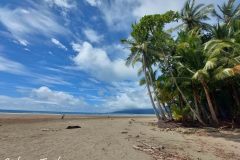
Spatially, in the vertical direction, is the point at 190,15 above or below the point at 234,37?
above

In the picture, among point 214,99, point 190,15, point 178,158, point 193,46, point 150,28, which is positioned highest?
point 190,15

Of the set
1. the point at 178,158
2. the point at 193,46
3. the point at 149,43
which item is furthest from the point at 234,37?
the point at 178,158

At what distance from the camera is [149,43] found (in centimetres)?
2911

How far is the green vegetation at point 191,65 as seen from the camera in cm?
2358

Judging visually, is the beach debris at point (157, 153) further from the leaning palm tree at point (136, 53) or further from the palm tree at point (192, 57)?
the leaning palm tree at point (136, 53)

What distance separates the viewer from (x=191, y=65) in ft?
83.6

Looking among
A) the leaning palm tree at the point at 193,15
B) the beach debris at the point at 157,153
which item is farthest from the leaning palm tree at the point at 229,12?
the beach debris at the point at 157,153

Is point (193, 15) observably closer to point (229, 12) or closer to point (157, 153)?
point (229, 12)

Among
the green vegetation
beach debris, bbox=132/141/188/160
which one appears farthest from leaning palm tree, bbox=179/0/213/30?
beach debris, bbox=132/141/188/160

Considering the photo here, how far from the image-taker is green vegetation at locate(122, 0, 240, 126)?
23578 millimetres

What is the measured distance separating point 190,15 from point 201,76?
542 inches

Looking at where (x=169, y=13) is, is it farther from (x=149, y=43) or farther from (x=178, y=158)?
(x=178, y=158)

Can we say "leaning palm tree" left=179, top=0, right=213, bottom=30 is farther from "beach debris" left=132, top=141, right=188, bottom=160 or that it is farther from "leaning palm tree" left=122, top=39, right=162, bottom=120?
"beach debris" left=132, top=141, right=188, bottom=160

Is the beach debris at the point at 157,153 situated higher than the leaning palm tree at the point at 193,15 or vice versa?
the leaning palm tree at the point at 193,15
